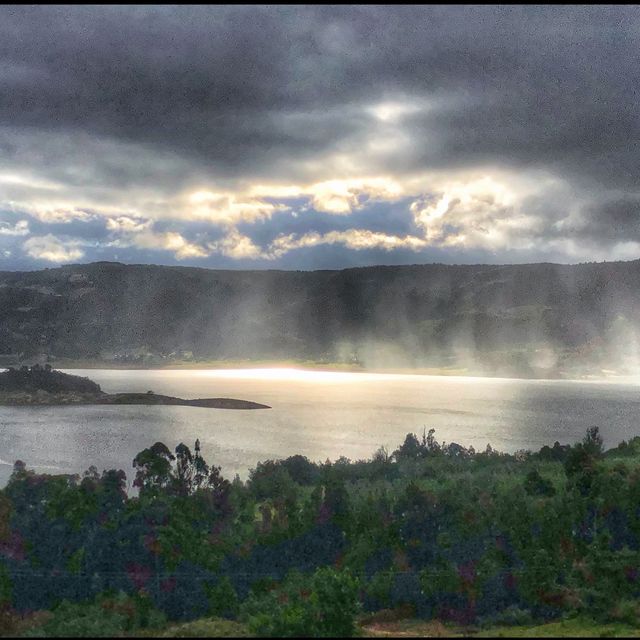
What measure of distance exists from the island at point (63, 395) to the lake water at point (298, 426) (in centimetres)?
698

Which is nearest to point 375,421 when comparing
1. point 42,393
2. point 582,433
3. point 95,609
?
point 582,433

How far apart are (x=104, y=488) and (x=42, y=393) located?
154 meters

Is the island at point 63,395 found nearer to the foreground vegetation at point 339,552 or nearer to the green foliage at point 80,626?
the foreground vegetation at point 339,552

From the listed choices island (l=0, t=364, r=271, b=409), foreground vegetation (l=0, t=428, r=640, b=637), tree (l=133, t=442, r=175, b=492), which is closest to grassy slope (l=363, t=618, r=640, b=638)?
foreground vegetation (l=0, t=428, r=640, b=637)

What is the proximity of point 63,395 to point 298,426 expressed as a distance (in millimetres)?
82514

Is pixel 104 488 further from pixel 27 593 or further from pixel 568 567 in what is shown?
pixel 568 567

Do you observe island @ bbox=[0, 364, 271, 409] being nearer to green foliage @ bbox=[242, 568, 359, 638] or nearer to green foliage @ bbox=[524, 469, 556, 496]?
green foliage @ bbox=[524, 469, 556, 496]

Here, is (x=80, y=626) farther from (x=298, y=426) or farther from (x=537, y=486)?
(x=298, y=426)

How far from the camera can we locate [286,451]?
9081cm

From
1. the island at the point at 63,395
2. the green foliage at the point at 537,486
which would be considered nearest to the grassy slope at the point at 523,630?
the green foliage at the point at 537,486

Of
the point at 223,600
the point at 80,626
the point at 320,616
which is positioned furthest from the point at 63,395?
the point at 320,616

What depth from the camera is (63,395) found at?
17925 cm

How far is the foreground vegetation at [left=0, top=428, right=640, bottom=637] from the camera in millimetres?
28703

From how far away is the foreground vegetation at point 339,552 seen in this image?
94.2 ft
